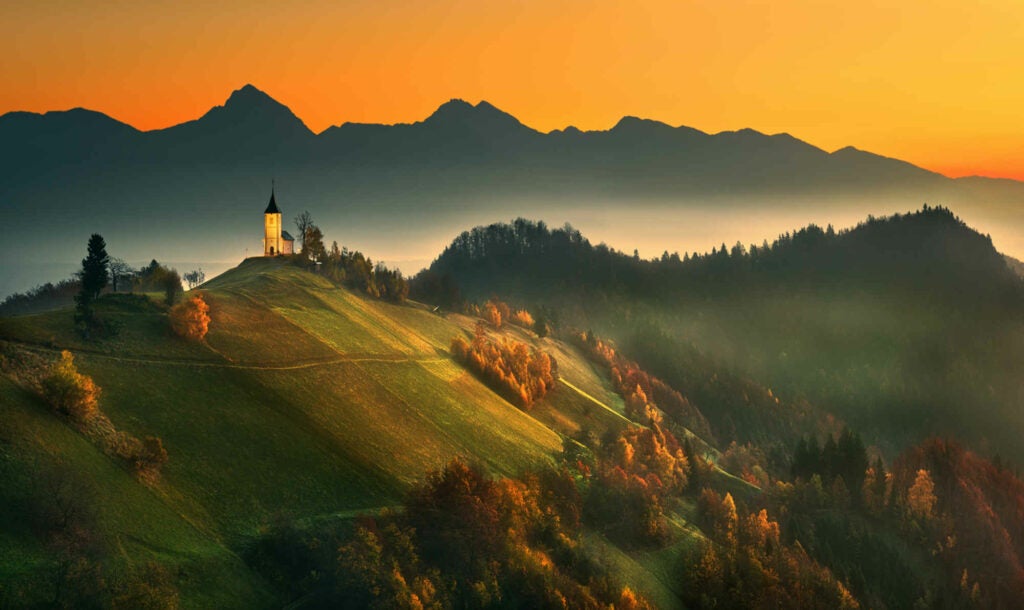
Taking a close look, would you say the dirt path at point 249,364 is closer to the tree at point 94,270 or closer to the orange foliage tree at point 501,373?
the tree at point 94,270

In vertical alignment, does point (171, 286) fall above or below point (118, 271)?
below

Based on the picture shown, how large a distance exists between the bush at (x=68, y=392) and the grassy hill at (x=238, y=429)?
1464 mm

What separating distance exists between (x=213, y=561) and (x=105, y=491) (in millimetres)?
11639

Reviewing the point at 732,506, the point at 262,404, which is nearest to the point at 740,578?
the point at 732,506

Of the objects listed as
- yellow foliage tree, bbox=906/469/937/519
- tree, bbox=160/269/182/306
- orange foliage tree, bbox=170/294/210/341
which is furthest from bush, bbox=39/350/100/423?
yellow foliage tree, bbox=906/469/937/519

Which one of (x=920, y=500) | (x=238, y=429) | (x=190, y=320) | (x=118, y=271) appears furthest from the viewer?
(x=920, y=500)

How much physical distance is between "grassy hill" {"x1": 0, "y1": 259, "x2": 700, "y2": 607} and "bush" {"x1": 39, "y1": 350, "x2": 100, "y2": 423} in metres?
1.46

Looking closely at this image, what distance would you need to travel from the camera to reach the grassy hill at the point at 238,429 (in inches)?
3172

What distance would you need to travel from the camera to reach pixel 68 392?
90750mm

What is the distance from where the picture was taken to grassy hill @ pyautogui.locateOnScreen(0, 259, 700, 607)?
80562 mm

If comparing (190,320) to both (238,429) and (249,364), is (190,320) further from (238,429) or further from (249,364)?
(238,429)

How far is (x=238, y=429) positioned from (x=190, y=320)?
23.6m

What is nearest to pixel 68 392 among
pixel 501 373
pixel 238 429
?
pixel 238 429

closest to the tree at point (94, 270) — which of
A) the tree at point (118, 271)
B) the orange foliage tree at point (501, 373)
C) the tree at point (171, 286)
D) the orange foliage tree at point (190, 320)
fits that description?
the tree at point (171, 286)
